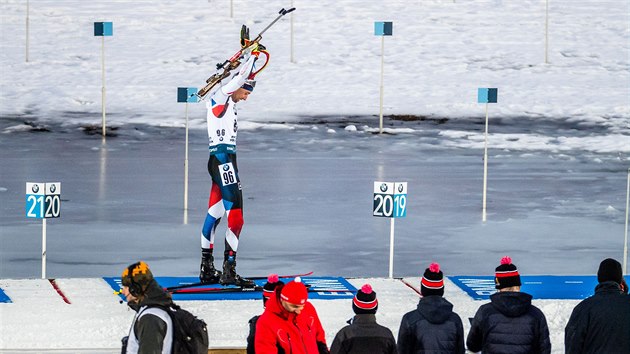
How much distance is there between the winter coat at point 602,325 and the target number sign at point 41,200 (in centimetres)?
634

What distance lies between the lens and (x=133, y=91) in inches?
1163

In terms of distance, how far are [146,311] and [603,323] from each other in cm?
260

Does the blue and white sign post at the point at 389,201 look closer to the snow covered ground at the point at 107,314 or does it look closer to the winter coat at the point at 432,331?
the snow covered ground at the point at 107,314

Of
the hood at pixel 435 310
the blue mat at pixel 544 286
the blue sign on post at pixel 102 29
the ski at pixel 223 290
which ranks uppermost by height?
the blue sign on post at pixel 102 29

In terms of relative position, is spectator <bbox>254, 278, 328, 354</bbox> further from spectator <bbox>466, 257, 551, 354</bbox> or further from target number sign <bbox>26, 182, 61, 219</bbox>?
target number sign <bbox>26, 182, 61, 219</bbox>

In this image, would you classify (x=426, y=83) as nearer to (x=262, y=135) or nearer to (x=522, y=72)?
(x=522, y=72)

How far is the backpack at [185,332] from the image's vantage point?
810 cm

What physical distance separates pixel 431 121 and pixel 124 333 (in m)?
15.8

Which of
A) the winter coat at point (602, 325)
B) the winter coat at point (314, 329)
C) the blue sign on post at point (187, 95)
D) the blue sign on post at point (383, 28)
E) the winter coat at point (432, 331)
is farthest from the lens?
the blue sign on post at point (383, 28)

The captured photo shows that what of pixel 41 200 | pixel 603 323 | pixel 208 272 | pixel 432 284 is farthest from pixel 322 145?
pixel 603 323

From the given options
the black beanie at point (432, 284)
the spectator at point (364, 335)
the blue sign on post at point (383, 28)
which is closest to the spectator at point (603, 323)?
the black beanie at point (432, 284)

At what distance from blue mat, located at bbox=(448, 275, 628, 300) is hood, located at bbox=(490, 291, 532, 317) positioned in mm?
4666

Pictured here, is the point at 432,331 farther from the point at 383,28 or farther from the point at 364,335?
the point at 383,28

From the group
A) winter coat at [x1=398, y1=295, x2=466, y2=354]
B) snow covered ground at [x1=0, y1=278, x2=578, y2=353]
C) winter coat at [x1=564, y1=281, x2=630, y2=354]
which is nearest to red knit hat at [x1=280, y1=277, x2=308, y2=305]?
winter coat at [x1=398, y1=295, x2=466, y2=354]
